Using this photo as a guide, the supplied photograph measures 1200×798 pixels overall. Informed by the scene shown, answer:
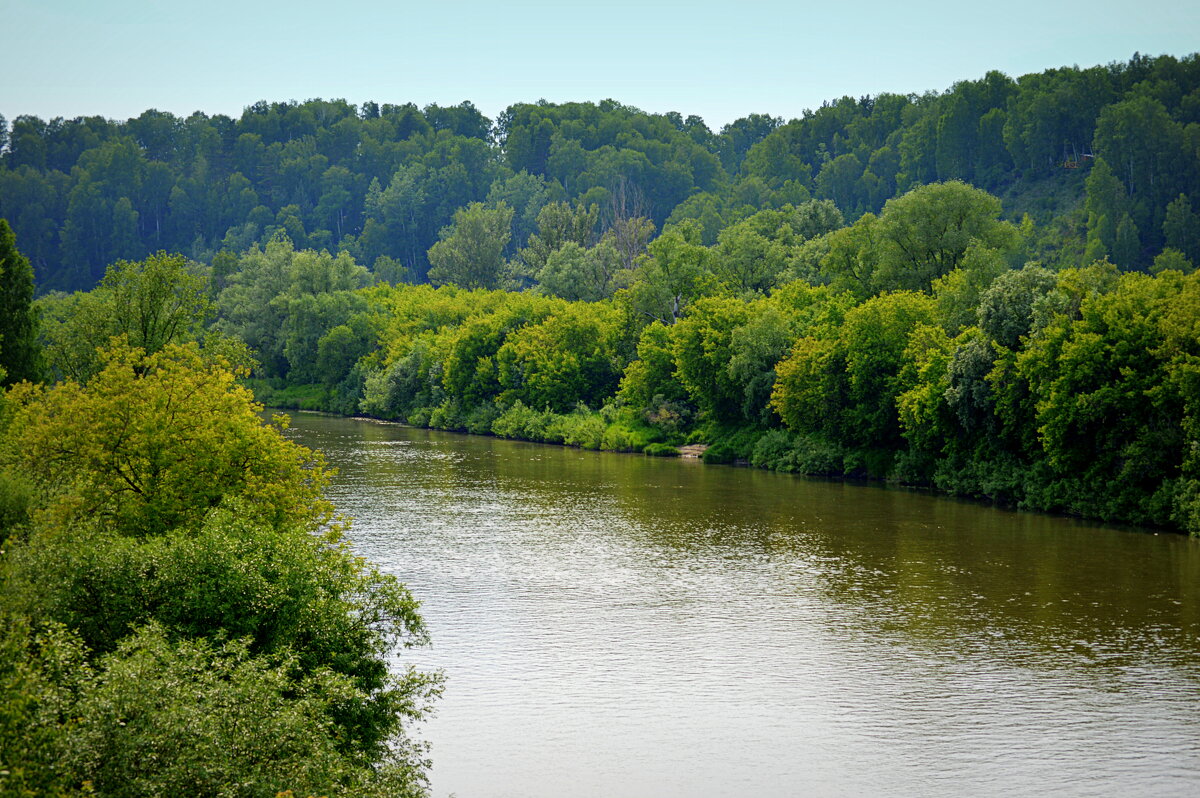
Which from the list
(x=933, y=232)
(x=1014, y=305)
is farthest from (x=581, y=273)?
(x=1014, y=305)

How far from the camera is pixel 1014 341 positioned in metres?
54.5

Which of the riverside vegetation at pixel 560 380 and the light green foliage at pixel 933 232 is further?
the light green foliage at pixel 933 232

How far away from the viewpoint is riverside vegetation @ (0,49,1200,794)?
19984 mm

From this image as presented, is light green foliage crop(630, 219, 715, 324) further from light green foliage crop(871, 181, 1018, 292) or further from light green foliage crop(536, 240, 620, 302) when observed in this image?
light green foliage crop(536, 240, 620, 302)

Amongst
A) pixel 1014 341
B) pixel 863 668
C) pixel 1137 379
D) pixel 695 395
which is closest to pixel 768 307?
pixel 695 395

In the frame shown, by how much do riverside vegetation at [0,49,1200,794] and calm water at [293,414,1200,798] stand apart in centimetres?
328

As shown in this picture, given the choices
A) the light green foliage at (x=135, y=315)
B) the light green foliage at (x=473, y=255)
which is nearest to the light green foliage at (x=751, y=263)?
the light green foliage at (x=135, y=315)

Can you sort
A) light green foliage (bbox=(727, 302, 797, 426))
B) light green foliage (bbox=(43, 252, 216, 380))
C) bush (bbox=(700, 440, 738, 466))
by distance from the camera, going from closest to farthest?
light green foliage (bbox=(43, 252, 216, 380))
light green foliage (bbox=(727, 302, 797, 426))
bush (bbox=(700, 440, 738, 466))

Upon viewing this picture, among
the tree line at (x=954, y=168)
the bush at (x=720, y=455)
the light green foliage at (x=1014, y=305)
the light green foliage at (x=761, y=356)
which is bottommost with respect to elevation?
the bush at (x=720, y=455)

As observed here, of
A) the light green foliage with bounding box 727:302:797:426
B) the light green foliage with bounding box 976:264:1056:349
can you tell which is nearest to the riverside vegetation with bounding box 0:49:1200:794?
the light green foliage with bounding box 727:302:797:426

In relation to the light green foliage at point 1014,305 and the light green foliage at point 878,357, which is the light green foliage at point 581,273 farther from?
the light green foliage at point 1014,305

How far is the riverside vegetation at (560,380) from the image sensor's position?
787 inches

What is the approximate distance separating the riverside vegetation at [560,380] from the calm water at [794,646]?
3.28 metres

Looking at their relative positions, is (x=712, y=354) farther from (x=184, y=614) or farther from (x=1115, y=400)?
(x=184, y=614)
